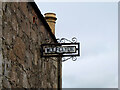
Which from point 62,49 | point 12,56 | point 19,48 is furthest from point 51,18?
point 12,56

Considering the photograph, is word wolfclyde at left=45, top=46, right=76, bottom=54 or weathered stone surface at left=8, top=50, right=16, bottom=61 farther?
word wolfclyde at left=45, top=46, right=76, bottom=54

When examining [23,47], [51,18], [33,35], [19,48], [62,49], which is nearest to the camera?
[19,48]

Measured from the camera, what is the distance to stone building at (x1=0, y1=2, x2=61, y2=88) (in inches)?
238

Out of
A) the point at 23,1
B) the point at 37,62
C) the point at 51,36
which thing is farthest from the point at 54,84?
the point at 23,1

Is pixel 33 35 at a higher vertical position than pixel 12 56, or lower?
higher

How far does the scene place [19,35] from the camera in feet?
22.4

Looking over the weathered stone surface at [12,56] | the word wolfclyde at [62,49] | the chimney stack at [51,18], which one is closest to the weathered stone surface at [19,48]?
the weathered stone surface at [12,56]

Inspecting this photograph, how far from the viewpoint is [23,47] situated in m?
7.05

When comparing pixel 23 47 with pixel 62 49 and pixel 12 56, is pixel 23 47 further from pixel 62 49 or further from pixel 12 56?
pixel 62 49

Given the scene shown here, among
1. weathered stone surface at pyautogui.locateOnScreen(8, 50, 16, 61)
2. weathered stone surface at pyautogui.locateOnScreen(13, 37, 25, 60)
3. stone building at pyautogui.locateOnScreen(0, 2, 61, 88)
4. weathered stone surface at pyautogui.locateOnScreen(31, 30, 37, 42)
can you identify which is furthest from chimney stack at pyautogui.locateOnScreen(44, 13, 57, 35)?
weathered stone surface at pyautogui.locateOnScreen(8, 50, 16, 61)

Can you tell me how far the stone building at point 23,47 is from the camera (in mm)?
6047

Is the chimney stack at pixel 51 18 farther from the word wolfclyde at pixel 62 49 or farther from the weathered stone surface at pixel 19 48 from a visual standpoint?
the weathered stone surface at pixel 19 48

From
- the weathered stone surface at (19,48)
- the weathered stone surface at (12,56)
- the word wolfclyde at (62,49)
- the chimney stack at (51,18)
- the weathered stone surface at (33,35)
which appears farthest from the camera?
the chimney stack at (51,18)

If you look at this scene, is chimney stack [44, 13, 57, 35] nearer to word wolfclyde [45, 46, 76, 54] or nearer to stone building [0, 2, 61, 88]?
stone building [0, 2, 61, 88]
